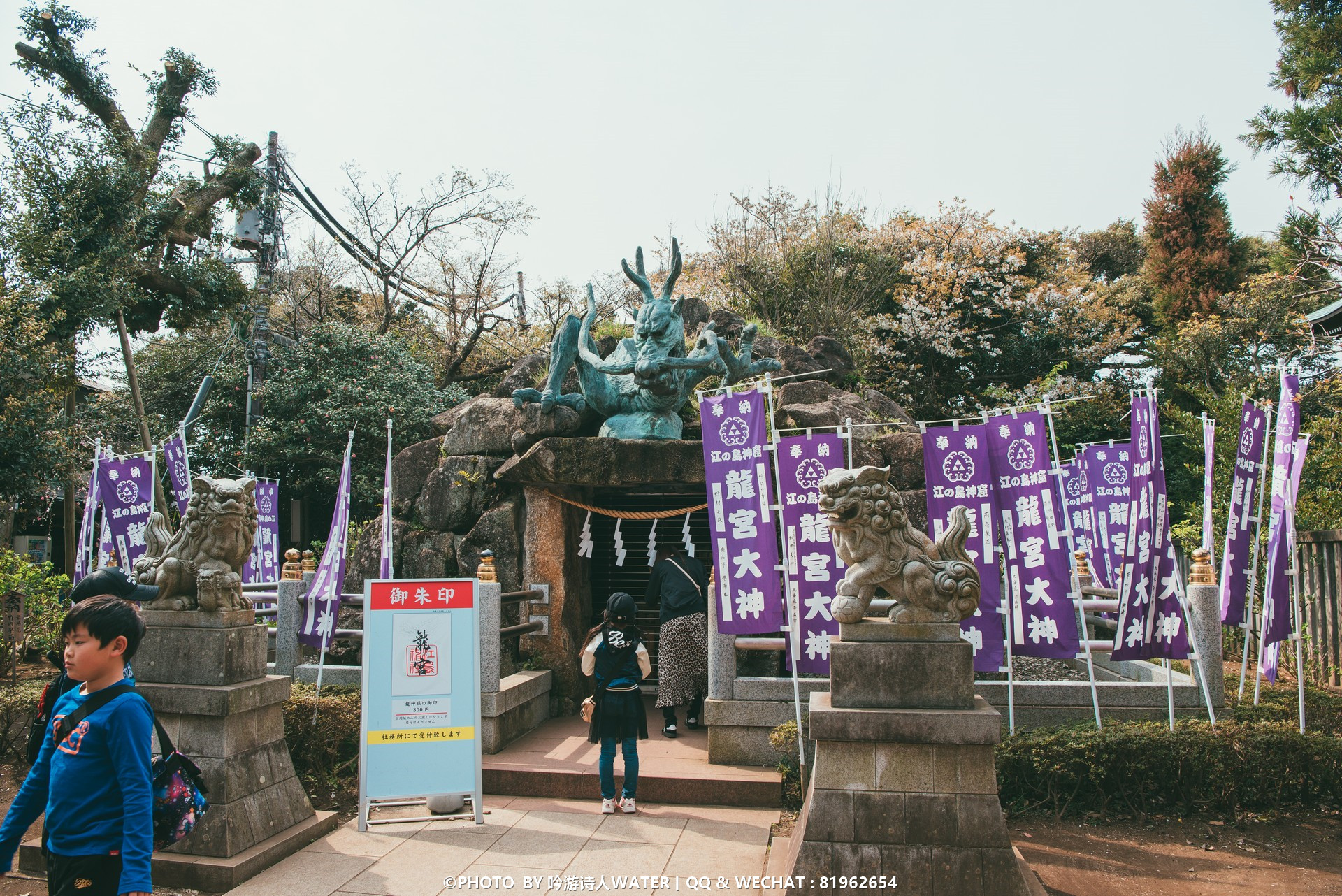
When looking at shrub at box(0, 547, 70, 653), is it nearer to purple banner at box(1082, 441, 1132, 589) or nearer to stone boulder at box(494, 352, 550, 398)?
stone boulder at box(494, 352, 550, 398)

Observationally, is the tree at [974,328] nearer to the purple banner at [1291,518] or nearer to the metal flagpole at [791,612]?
the purple banner at [1291,518]

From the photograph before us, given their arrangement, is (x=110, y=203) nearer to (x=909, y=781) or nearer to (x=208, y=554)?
(x=208, y=554)

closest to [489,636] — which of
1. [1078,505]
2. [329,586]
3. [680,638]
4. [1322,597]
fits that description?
[329,586]

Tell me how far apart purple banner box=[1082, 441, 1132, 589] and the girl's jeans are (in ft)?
23.4

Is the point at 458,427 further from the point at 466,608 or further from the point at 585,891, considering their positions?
the point at 585,891

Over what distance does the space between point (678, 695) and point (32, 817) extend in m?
6.26

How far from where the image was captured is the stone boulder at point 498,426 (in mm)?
10406

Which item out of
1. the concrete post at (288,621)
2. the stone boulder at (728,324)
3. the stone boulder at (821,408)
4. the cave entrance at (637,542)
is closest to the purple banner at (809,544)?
the stone boulder at (821,408)

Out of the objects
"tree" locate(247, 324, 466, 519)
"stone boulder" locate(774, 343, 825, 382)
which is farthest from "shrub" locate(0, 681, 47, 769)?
"stone boulder" locate(774, 343, 825, 382)

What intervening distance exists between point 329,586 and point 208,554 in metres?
2.70

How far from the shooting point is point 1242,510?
799 cm

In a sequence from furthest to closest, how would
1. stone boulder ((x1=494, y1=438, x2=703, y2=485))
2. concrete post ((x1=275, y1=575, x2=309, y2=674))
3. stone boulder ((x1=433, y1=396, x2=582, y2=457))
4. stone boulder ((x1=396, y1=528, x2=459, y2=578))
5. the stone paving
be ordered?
stone boulder ((x1=396, y1=528, x2=459, y2=578)) < stone boulder ((x1=433, y1=396, x2=582, y2=457)) < stone boulder ((x1=494, y1=438, x2=703, y2=485)) < concrete post ((x1=275, y1=575, x2=309, y2=674)) < the stone paving

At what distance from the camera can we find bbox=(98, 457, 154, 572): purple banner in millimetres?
10477

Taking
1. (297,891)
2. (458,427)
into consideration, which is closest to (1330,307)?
(458,427)
